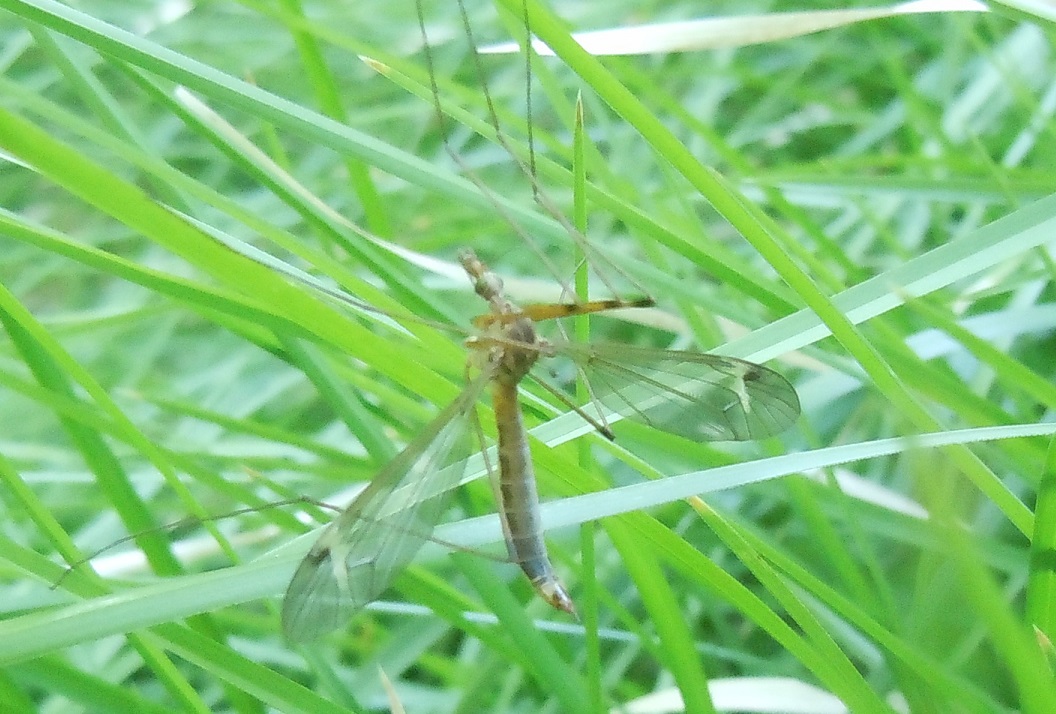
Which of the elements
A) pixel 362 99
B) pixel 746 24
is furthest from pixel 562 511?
pixel 362 99

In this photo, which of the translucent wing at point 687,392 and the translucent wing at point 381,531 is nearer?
the translucent wing at point 381,531

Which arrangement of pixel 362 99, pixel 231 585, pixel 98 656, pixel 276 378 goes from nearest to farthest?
pixel 231 585
pixel 98 656
pixel 276 378
pixel 362 99

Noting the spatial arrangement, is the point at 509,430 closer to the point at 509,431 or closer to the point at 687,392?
the point at 509,431

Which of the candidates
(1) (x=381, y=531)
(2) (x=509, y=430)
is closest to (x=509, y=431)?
(2) (x=509, y=430)

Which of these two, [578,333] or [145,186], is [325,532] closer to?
[578,333]

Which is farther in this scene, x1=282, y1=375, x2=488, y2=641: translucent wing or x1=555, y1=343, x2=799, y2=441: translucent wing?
x1=555, y1=343, x2=799, y2=441: translucent wing

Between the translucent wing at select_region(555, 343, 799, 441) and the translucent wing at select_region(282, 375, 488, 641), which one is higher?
the translucent wing at select_region(555, 343, 799, 441)
